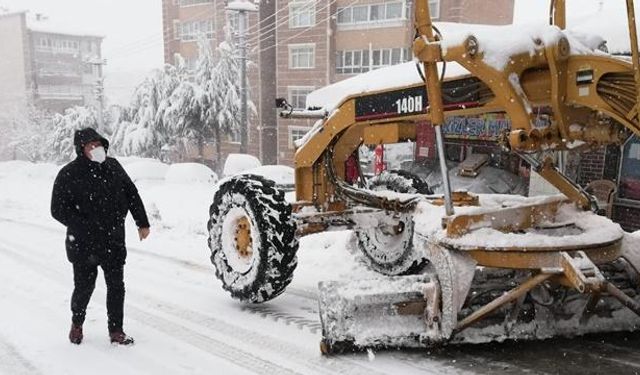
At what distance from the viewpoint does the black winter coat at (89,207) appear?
422cm

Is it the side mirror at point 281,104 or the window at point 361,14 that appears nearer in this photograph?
the side mirror at point 281,104

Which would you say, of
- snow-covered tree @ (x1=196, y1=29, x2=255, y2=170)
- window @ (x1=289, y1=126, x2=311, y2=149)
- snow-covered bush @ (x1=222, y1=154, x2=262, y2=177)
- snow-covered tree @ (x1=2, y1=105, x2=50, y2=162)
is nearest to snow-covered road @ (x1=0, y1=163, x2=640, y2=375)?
snow-covered bush @ (x1=222, y1=154, x2=262, y2=177)

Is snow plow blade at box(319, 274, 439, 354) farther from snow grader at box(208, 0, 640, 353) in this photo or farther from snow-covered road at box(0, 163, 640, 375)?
snow-covered road at box(0, 163, 640, 375)

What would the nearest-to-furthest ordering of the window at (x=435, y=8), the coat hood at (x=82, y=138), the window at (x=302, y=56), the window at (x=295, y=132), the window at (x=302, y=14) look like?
the coat hood at (x=82, y=138)
the window at (x=435, y=8)
the window at (x=302, y=14)
the window at (x=302, y=56)
the window at (x=295, y=132)

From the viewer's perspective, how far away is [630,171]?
362 inches

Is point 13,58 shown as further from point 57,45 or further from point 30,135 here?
point 30,135

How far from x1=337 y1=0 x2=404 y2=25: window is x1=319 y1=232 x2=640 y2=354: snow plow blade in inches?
887

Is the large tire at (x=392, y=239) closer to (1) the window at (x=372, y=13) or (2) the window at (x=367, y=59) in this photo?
(2) the window at (x=367, y=59)

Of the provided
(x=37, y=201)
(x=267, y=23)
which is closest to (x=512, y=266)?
(x=37, y=201)

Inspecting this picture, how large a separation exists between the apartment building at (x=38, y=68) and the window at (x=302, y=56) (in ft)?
76.4

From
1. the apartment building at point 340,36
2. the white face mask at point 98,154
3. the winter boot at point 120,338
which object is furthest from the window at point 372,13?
the winter boot at point 120,338

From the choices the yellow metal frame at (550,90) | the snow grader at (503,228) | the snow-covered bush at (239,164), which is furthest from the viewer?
the snow-covered bush at (239,164)

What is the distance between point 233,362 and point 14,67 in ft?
173

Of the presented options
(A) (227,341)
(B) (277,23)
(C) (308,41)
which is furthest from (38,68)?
(A) (227,341)
